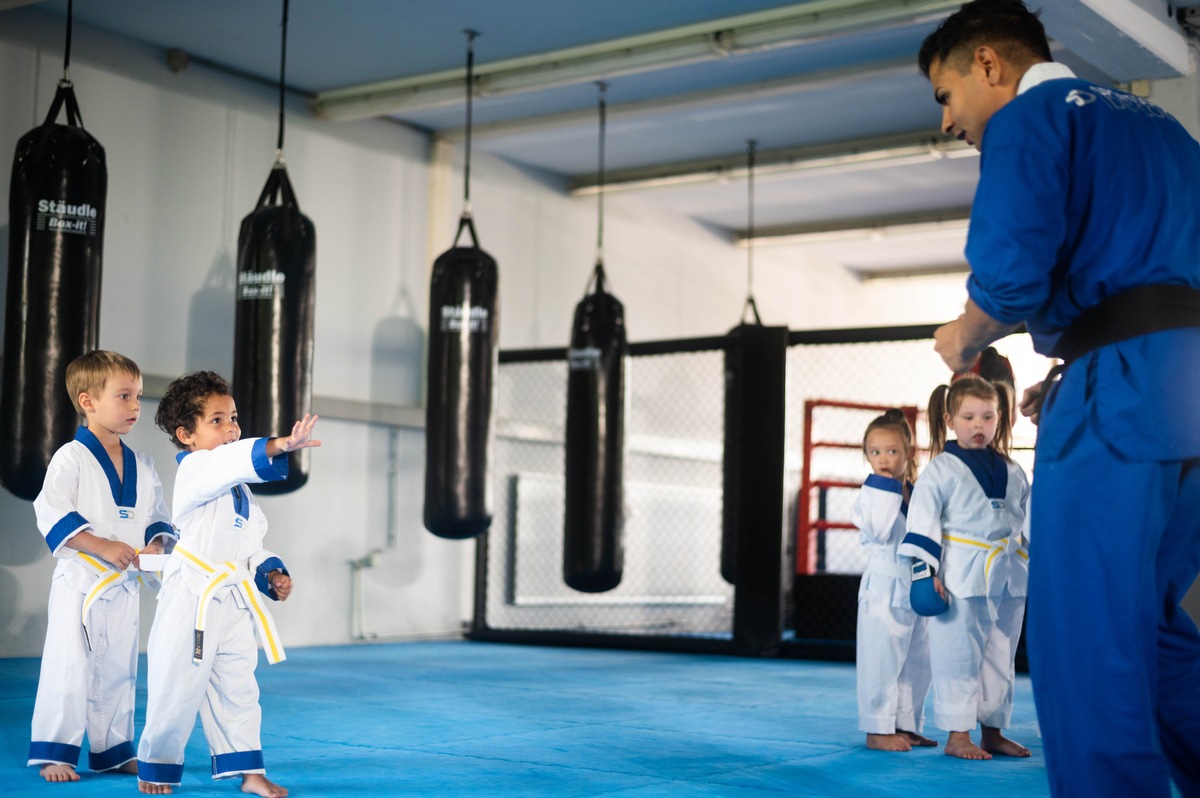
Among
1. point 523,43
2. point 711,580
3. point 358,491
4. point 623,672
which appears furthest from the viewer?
point 711,580

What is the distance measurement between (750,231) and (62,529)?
909 cm

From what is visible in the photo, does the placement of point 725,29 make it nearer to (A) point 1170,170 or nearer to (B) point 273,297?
(B) point 273,297

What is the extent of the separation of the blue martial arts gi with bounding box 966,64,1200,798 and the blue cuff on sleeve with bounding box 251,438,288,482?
74.9 inches

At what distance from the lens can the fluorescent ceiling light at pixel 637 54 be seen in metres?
6.74

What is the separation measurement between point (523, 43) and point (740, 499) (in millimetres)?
3210

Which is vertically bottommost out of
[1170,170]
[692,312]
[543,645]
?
[543,645]

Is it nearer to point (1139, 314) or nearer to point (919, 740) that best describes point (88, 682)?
point (919, 740)

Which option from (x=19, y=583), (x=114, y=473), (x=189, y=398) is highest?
(x=189, y=398)

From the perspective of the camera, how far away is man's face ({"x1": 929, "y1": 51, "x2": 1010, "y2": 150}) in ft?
7.32

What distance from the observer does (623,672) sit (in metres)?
7.16

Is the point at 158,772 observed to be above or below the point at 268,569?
below

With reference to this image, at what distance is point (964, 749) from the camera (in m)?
4.23

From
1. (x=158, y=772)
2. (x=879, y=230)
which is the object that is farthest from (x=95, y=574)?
(x=879, y=230)

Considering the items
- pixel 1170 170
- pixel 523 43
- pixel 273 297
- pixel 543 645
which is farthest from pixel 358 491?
pixel 1170 170
